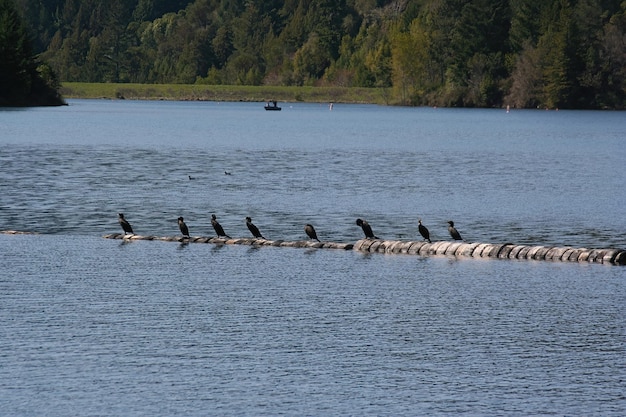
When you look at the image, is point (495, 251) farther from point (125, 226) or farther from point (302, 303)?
point (125, 226)

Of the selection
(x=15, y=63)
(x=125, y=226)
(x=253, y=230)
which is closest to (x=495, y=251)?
(x=253, y=230)

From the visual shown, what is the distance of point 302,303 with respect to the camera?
114 ft

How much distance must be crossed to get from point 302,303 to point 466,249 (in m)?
10.4

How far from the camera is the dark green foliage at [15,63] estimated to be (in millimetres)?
165125

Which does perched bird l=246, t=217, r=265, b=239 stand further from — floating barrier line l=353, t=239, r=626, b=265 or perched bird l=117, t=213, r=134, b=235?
perched bird l=117, t=213, r=134, b=235

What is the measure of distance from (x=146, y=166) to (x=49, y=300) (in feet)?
168

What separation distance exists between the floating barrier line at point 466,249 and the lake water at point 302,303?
72cm

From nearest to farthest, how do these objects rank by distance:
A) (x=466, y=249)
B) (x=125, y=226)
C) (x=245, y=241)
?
(x=466, y=249) → (x=245, y=241) → (x=125, y=226)

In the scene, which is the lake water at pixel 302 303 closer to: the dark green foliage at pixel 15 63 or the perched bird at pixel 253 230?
the perched bird at pixel 253 230

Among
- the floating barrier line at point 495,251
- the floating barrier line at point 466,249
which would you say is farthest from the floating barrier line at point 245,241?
the floating barrier line at point 495,251

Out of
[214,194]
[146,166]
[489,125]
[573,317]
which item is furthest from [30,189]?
[489,125]

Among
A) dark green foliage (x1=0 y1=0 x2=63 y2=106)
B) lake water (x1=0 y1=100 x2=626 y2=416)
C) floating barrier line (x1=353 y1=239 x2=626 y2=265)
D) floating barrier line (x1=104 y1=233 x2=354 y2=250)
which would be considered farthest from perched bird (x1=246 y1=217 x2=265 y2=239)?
dark green foliage (x1=0 y1=0 x2=63 y2=106)

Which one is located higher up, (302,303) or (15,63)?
(302,303)

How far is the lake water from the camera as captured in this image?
25.9 m
